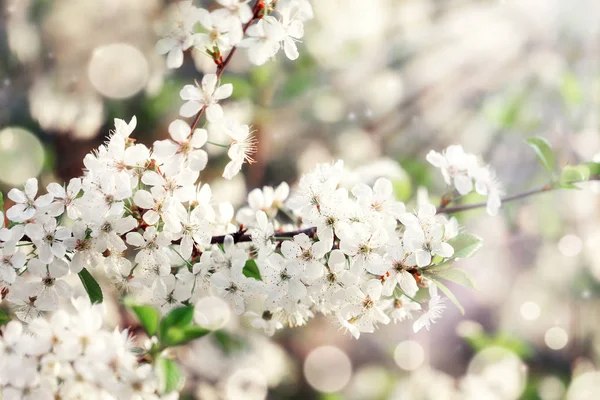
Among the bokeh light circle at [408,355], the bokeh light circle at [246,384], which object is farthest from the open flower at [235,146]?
the bokeh light circle at [408,355]

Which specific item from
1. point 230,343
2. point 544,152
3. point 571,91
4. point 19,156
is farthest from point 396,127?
point 19,156

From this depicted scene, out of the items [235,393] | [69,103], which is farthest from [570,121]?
[69,103]

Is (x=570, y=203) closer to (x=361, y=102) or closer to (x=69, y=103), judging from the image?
(x=361, y=102)

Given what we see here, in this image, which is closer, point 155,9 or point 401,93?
point 155,9

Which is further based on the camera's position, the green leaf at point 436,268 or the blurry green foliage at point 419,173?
the blurry green foliage at point 419,173

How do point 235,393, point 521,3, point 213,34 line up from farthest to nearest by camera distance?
point 521,3, point 235,393, point 213,34

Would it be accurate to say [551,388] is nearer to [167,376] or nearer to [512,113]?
[512,113]

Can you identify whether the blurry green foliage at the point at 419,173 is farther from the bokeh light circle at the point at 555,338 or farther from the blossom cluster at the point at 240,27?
the blossom cluster at the point at 240,27
